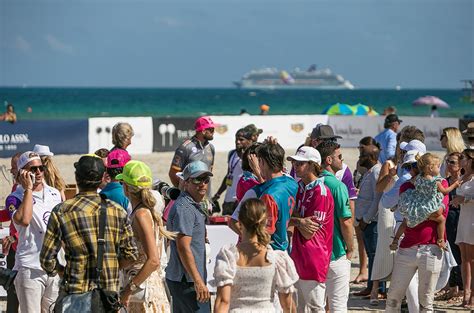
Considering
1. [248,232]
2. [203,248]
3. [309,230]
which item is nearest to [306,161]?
[309,230]

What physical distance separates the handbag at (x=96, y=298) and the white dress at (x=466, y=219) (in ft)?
16.3

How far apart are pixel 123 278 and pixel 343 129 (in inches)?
982

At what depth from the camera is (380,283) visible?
9859mm

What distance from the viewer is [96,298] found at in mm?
5285

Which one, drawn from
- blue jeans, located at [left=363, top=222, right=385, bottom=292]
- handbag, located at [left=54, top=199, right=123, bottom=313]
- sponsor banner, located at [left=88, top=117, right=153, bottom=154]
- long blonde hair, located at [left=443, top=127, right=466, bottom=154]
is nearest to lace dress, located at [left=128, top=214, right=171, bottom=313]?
handbag, located at [left=54, top=199, right=123, bottom=313]

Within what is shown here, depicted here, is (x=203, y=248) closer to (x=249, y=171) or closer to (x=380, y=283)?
(x=249, y=171)

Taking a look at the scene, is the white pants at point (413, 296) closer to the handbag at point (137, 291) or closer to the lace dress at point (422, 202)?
the lace dress at point (422, 202)

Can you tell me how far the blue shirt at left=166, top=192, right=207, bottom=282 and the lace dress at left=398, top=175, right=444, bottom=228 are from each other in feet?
7.08

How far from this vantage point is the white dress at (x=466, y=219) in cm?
924

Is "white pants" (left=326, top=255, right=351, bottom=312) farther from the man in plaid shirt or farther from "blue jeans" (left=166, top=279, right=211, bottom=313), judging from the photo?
the man in plaid shirt

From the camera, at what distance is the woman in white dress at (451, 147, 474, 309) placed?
364 inches

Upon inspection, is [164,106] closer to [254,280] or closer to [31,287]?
[31,287]

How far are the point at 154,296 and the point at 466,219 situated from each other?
432 centimetres

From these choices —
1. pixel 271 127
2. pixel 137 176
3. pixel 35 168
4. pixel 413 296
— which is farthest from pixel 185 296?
pixel 271 127
